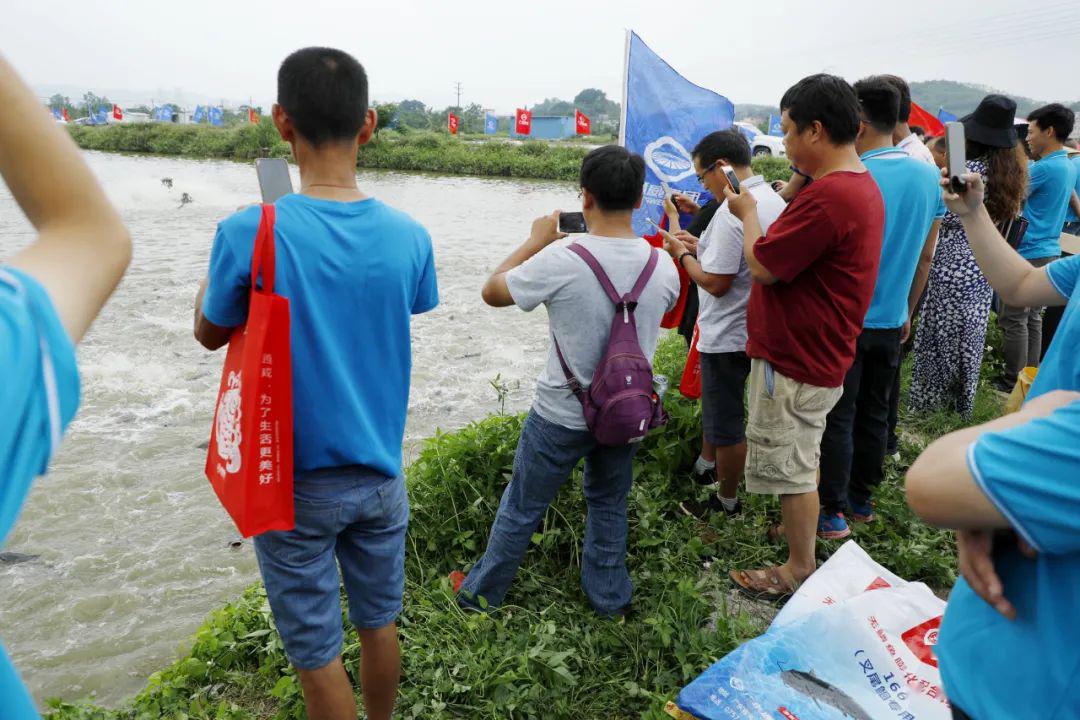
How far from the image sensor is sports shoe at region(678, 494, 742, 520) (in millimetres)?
3684

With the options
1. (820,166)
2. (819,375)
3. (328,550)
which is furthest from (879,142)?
(328,550)

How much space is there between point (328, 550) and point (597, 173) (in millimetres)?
1536

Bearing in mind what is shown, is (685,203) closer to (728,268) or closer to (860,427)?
(728,268)

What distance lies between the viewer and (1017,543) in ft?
3.90

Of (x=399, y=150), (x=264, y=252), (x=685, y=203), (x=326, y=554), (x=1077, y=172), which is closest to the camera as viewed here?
(x=264, y=252)

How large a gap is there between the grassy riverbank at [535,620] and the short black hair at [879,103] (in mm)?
1897

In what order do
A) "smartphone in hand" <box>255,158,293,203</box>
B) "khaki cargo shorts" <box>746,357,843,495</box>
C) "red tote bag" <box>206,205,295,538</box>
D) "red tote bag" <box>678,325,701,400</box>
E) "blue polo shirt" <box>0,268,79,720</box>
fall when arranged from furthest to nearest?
"red tote bag" <box>678,325,701,400</box>, "khaki cargo shorts" <box>746,357,843,495</box>, "smartphone in hand" <box>255,158,293,203</box>, "red tote bag" <box>206,205,295,538</box>, "blue polo shirt" <box>0,268,79,720</box>

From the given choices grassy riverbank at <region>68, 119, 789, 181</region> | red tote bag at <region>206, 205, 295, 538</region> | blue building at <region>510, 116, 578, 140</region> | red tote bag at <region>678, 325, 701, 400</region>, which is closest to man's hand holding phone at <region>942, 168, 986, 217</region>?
red tote bag at <region>206, 205, 295, 538</region>

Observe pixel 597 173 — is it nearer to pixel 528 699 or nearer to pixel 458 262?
pixel 528 699

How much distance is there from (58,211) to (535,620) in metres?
2.44

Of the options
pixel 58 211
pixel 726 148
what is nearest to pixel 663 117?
pixel 726 148

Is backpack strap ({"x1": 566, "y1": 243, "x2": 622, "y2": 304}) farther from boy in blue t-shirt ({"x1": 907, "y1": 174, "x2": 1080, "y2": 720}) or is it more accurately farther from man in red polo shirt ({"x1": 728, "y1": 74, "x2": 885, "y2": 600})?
boy in blue t-shirt ({"x1": 907, "y1": 174, "x2": 1080, "y2": 720})

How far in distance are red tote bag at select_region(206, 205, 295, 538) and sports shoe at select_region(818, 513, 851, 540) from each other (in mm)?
2614

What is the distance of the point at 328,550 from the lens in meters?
1.98
